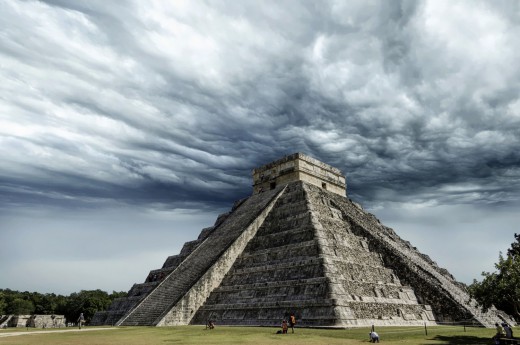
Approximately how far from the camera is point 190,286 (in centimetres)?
2398

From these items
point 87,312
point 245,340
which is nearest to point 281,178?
point 245,340

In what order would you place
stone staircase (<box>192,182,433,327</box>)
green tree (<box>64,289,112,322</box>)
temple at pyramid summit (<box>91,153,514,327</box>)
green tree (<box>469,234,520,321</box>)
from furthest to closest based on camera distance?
green tree (<box>64,289,112,322</box>)
temple at pyramid summit (<box>91,153,514,327</box>)
stone staircase (<box>192,182,433,327</box>)
green tree (<box>469,234,520,321</box>)

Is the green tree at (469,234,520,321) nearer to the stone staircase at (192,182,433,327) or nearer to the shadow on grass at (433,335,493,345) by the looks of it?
the shadow on grass at (433,335,493,345)

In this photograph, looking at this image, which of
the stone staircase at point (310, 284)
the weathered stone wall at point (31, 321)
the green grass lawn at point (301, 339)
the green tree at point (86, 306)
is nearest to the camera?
the green grass lawn at point (301, 339)

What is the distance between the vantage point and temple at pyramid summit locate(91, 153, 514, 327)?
19.7 meters

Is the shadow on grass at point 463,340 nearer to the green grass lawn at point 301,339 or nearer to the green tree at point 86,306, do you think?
the green grass lawn at point 301,339

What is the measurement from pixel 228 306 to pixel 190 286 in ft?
10.7

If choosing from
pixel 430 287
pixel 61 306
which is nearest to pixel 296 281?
pixel 430 287

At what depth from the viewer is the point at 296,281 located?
20.6 metres

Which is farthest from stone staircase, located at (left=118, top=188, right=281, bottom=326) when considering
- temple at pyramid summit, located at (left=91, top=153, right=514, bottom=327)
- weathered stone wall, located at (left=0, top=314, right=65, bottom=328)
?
weathered stone wall, located at (left=0, top=314, right=65, bottom=328)

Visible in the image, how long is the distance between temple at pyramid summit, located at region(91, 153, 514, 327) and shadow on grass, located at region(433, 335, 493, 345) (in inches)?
156

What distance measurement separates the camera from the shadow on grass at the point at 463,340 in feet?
45.6

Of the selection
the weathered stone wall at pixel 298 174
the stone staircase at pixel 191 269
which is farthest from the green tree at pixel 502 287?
the weathered stone wall at pixel 298 174

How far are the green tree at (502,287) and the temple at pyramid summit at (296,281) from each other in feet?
11.9
